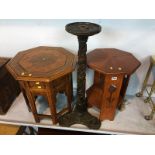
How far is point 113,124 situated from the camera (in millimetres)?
1484

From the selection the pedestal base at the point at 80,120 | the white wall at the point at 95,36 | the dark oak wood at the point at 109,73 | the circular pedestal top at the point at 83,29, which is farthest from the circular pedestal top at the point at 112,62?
the pedestal base at the point at 80,120

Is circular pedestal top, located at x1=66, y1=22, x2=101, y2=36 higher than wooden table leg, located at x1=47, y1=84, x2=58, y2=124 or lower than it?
higher

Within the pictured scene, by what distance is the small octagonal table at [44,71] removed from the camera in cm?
115

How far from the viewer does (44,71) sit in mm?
1183

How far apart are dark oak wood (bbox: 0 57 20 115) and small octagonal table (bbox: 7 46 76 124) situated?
0.23 m

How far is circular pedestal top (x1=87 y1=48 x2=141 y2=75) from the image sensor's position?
1190 millimetres

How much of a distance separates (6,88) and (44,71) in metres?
0.57

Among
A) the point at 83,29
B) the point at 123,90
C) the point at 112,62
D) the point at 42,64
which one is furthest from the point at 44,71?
the point at 123,90

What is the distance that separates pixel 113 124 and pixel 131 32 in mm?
798

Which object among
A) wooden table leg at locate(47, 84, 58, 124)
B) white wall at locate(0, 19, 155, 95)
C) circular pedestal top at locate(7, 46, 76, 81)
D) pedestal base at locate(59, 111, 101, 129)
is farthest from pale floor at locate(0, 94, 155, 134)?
circular pedestal top at locate(7, 46, 76, 81)

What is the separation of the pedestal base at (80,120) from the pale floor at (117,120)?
0.04 m

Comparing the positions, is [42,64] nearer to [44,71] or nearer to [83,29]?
[44,71]

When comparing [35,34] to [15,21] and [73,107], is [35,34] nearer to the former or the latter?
[15,21]

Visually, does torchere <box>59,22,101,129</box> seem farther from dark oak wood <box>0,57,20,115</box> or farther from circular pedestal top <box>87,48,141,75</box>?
dark oak wood <box>0,57,20,115</box>
